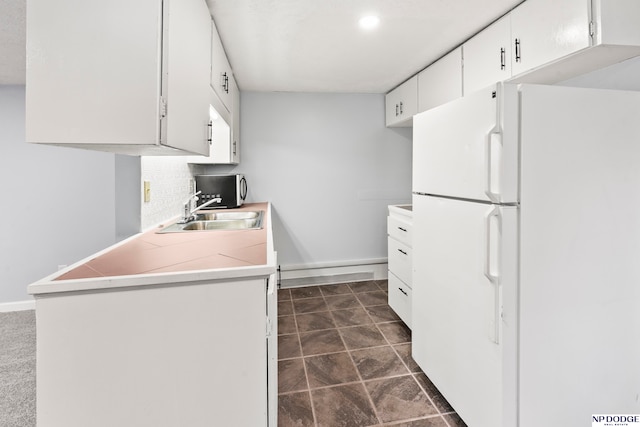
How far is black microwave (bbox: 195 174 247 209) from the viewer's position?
2922mm

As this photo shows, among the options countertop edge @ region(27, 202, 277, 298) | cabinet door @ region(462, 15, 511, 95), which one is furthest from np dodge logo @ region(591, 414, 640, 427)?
cabinet door @ region(462, 15, 511, 95)

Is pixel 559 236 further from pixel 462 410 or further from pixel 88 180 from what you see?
pixel 88 180

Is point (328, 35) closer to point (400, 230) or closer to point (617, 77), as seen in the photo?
point (400, 230)

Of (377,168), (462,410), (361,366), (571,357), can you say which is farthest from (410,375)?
(377,168)

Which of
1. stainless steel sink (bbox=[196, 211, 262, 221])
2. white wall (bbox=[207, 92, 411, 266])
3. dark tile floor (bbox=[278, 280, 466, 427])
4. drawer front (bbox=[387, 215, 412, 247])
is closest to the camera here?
dark tile floor (bbox=[278, 280, 466, 427])

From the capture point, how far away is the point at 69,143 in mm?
1039

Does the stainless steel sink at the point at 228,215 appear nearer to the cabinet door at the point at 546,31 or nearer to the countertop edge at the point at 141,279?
the countertop edge at the point at 141,279

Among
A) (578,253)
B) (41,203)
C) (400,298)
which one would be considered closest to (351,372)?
(400,298)

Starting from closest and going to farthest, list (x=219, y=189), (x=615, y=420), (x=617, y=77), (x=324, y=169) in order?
(x=615, y=420), (x=617, y=77), (x=219, y=189), (x=324, y=169)

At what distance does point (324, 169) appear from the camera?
3.59 m

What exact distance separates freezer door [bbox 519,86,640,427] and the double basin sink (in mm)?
1504

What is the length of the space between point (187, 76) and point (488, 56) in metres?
1.83

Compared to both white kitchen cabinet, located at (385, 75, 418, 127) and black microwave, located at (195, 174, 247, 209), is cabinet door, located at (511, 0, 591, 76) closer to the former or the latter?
white kitchen cabinet, located at (385, 75, 418, 127)

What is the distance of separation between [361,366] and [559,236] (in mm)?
1367
